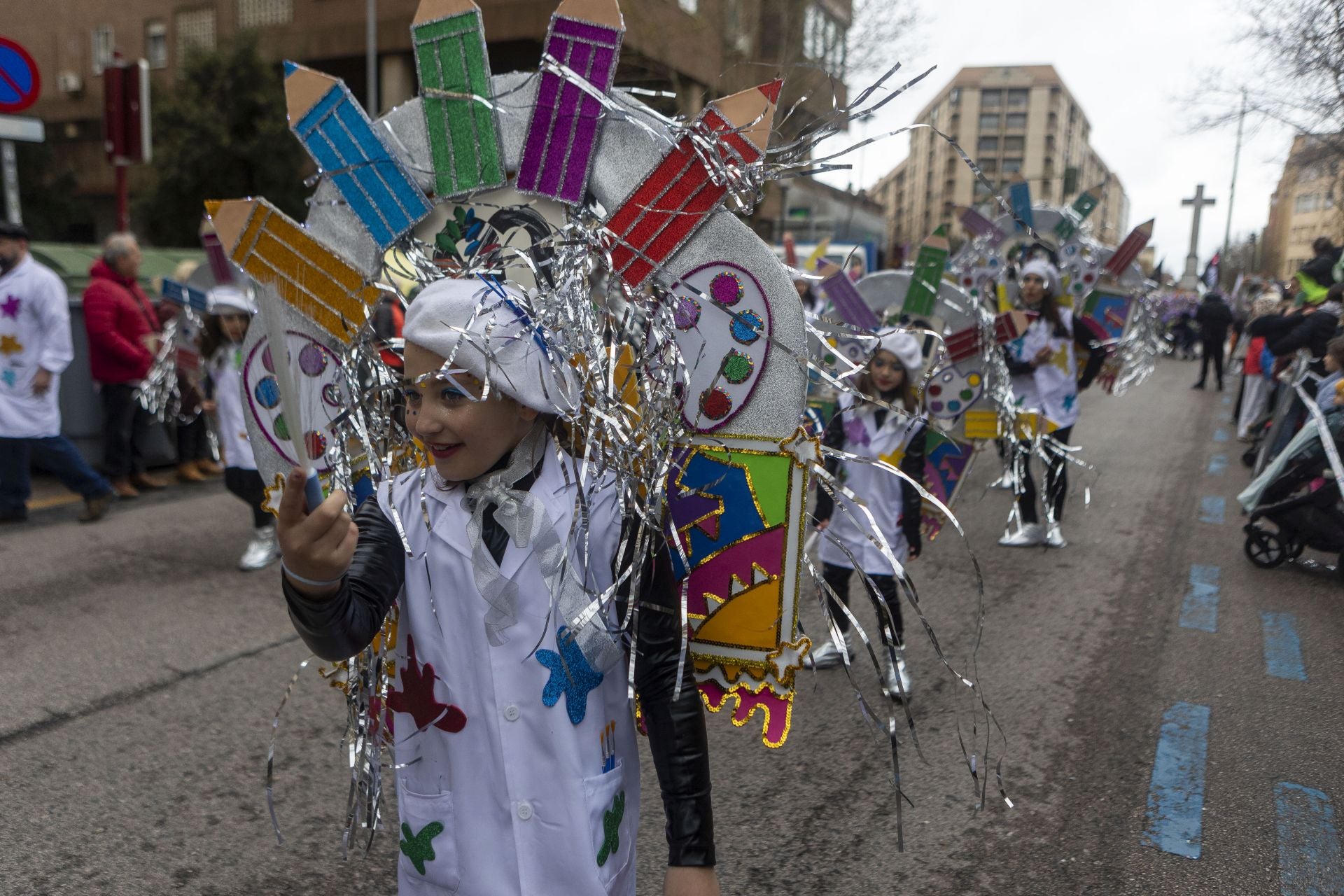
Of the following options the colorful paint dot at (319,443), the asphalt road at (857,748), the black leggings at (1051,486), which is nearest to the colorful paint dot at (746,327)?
the colorful paint dot at (319,443)

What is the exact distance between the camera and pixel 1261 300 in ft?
33.2

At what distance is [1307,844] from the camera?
3.03 metres

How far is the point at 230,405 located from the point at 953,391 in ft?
13.1

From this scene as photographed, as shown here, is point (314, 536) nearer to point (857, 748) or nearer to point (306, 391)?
point (306, 391)

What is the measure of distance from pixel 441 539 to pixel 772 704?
→ 65 centimetres

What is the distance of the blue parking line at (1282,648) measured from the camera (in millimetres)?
4473

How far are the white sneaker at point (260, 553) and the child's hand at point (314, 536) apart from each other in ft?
15.7

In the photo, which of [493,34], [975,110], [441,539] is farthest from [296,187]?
[975,110]

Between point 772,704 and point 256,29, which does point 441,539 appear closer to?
point 772,704

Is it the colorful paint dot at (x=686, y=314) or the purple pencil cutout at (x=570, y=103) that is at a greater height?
the purple pencil cutout at (x=570, y=103)

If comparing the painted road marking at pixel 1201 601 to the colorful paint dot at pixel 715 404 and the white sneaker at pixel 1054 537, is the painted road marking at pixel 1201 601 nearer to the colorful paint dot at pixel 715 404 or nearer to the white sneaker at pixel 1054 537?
the white sneaker at pixel 1054 537

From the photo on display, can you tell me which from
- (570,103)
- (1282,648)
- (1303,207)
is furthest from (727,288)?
(1303,207)

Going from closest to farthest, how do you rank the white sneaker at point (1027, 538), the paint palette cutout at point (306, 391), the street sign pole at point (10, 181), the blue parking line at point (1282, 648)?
the paint palette cutout at point (306, 391) < the blue parking line at point (1282, 648) < the white sneaker at point (1027, 538) < the street sign pole at point (10, 181)

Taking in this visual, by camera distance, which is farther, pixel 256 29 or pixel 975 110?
pixel 975 110
